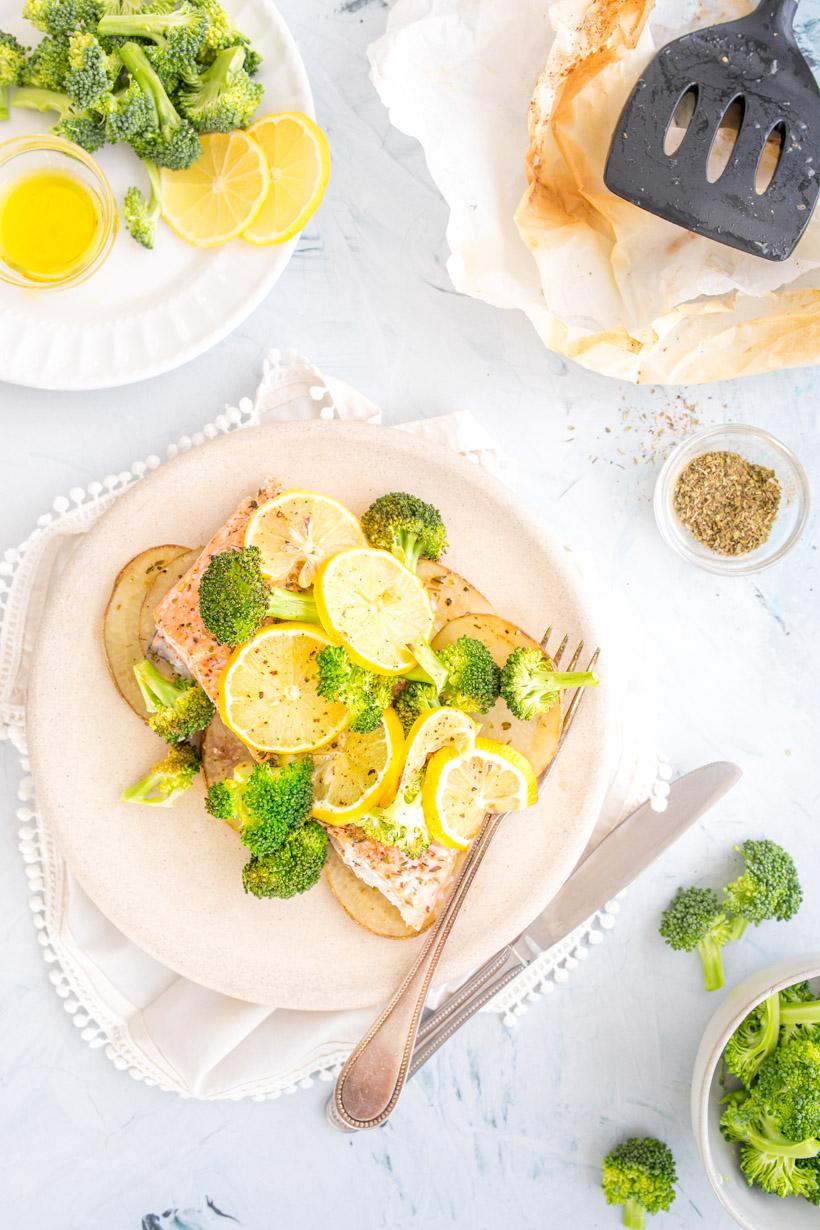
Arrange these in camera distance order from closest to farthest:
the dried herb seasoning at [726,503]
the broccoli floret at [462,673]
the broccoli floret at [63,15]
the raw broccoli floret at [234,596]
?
1. the raw broccoli floret at [234,596]
2. the broccoli floret at [462,673]
3. the broccoli floret at [63,15]
4. the dried herb seasoning at [726,503]

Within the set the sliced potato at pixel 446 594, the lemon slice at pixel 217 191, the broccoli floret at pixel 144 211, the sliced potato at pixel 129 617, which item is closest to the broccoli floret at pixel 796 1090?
the sliced potato at pixel 446 594

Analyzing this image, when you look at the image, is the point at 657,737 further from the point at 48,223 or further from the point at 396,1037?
the point at 48,223

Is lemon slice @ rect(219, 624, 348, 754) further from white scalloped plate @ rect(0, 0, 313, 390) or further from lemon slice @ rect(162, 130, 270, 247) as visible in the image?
lemon slice @ rect(162, 130, 270, 247)

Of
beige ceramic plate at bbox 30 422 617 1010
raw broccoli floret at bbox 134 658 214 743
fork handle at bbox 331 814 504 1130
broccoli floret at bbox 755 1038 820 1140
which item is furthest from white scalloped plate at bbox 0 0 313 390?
broccoli floret at bbox 755 1038 820 1140

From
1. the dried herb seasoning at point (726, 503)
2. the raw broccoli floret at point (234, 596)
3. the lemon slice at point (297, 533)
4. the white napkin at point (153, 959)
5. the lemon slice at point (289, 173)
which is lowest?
the white napkin at point (153, 959)

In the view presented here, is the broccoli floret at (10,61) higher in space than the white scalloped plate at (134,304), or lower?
higher

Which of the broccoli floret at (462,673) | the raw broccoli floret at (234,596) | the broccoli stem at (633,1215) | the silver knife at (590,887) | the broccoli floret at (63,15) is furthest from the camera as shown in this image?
the broccoli stem at (633,1215)

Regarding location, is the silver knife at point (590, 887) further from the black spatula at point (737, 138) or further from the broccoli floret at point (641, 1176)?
the black spatula at point (737, 138)
